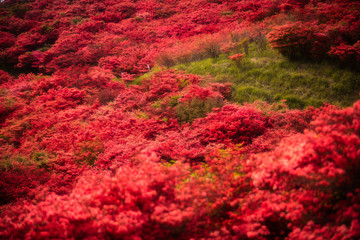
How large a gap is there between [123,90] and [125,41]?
6.48m

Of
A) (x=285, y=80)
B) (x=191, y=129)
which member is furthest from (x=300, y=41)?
(x=191, y=129)

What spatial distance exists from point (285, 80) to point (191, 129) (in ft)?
12.4

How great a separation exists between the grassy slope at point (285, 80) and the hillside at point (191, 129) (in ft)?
A: 0.15

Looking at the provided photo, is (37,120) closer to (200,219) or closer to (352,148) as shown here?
(200,219)

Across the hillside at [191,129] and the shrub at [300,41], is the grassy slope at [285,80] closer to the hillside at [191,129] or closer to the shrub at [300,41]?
the hillside at [191,129]

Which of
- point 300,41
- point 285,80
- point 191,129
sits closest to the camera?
point 191,129

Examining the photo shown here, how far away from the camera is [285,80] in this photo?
6809mm

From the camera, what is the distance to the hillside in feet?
8.21

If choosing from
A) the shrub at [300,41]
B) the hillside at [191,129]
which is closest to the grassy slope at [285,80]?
the hillside at [191,129]

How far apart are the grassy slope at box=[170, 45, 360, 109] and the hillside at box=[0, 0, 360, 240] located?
46 millimetres

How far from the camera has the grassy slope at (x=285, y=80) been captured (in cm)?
570

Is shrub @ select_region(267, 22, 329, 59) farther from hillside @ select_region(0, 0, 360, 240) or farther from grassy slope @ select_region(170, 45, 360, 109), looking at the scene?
grassy slope @ select_region(170, 45, 360, 109)

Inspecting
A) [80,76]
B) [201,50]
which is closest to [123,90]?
[80,76]

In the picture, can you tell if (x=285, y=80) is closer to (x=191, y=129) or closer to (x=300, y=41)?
(x=300, y=41)
